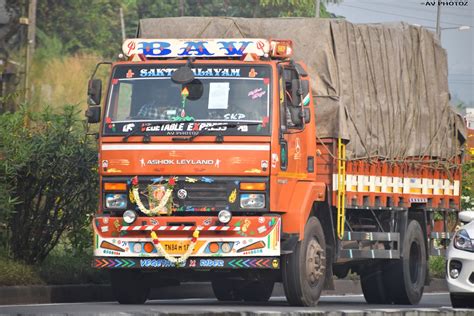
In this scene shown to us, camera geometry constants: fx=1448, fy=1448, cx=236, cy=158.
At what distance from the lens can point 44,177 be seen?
18.6m

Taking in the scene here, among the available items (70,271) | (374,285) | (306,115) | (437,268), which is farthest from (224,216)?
(437,268)

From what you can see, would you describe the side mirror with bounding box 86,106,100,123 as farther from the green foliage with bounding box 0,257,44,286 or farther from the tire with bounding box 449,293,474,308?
the tire with bounding box 449,293,474,308

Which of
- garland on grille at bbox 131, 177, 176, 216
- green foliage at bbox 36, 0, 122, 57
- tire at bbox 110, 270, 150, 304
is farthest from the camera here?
green foliage at bbox 36, 0, 122, 57

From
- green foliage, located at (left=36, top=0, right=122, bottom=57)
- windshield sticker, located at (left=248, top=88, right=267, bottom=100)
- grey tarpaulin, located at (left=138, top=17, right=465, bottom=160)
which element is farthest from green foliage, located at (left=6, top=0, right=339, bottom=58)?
windshield sticker, located at (left=248, top=88, right=267, bottom=100)

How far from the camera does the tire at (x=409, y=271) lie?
1973 cm

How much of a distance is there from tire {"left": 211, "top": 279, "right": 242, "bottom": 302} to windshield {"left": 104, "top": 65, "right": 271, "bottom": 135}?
4.03 meters

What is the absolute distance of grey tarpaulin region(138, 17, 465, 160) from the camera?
18312mm

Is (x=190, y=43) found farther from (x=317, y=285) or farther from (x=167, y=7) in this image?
(x=167, y=7)

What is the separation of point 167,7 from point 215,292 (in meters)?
57.1

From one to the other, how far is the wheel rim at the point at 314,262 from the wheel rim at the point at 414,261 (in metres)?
3.20

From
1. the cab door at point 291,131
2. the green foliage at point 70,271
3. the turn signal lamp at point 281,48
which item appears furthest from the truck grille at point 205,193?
the green foliage at point 70,271

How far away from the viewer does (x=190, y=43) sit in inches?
669

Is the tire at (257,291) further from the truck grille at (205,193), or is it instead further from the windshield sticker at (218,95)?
the windshield sticker at (218,95)

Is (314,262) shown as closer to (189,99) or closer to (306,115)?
(306,115)
